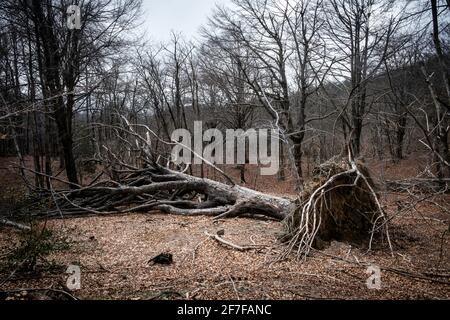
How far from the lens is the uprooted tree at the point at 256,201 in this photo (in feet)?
18.6

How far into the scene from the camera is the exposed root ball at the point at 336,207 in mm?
5594

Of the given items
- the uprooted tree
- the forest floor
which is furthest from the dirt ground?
the uprooted tree

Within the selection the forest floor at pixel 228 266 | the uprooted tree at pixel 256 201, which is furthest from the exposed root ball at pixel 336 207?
the forest floor at pixel 228 266

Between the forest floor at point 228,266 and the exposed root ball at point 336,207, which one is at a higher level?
the exposed root ball at point 336,207

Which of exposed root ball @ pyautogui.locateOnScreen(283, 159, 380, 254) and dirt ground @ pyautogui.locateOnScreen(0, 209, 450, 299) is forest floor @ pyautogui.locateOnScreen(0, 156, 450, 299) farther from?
exposed root ball @ pyautogui.locateOnScreen(283, 159, 380, 254)

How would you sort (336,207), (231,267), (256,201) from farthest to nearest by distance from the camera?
(256,201), (336,207), (231,267)

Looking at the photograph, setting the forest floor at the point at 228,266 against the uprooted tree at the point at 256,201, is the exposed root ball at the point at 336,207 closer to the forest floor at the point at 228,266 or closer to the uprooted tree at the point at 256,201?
the uprooted tree at the point at 256,201

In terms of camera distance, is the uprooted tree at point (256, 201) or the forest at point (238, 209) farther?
the uprooted tree at point (256, 201)

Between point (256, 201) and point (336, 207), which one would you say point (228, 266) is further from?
point (256, 201)

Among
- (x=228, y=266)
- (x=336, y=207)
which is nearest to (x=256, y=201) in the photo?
(x=336, y=207)

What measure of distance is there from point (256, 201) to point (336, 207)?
91.2 inches

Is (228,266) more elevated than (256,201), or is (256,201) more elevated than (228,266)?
(256,201)

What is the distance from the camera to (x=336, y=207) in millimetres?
5902

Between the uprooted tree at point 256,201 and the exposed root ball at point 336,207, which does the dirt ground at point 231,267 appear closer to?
the exposed root ball at point 336,207
